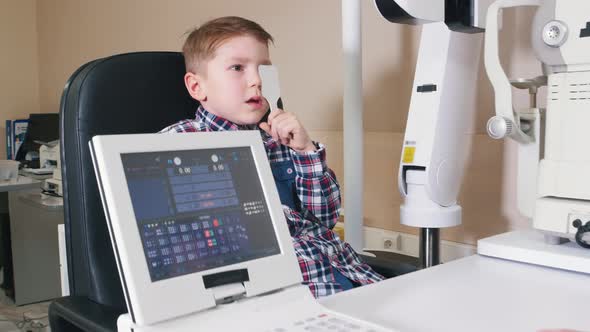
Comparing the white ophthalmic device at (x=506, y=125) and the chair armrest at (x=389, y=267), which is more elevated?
the white ophthalmic device at (x=506, y=125)

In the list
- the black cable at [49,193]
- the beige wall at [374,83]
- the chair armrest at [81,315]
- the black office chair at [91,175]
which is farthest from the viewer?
the black cable at [49,193]

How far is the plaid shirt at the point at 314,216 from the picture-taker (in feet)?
3.30

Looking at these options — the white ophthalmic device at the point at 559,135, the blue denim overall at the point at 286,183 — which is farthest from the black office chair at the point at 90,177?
the white ophthalmic device at the point at 559,135

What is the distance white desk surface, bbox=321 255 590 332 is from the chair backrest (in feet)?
1.33

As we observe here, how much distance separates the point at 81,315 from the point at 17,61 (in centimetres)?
337

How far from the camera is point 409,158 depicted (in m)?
1.14

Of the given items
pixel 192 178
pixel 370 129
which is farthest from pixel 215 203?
pixel 370 129

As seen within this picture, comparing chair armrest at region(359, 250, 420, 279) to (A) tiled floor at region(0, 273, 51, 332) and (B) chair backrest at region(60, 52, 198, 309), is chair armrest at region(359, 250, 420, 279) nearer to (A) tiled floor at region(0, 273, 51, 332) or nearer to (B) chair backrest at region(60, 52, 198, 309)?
(B) chair backrest at region(60, 52, 198, 309)

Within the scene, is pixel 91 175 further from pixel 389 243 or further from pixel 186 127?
pixel 389 243

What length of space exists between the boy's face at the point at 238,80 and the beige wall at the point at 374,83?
0.63 meters

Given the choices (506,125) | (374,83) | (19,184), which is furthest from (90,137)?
(19,184)

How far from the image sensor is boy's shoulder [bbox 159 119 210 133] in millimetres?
1039

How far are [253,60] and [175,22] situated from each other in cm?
151

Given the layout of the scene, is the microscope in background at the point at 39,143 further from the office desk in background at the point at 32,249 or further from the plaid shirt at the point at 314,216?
the plaid shirt at the point at 314,216
